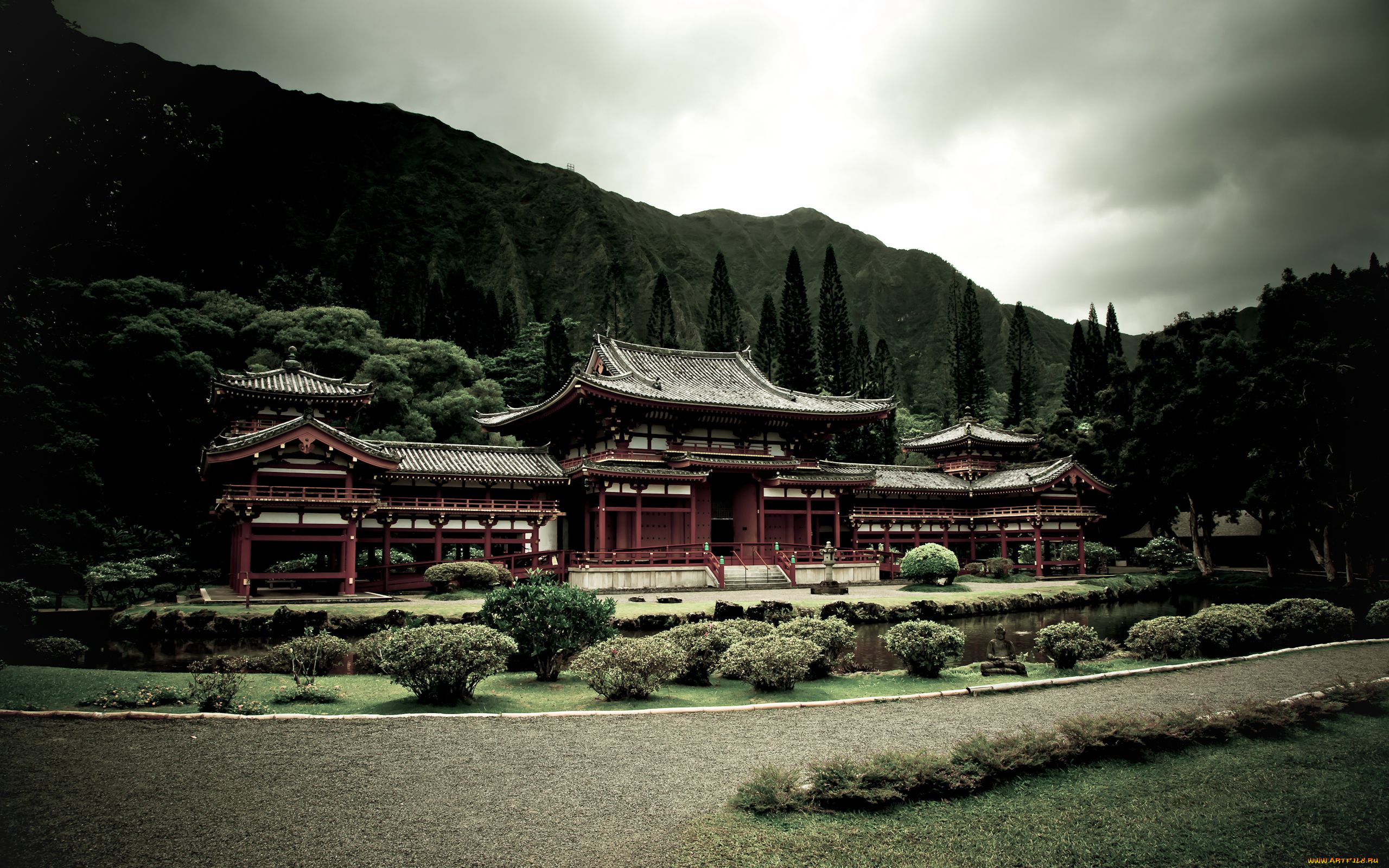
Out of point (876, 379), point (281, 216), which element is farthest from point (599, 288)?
point (876, 379)

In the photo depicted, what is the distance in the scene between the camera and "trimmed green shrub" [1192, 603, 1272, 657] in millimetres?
15219

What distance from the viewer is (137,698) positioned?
1017 centimetres

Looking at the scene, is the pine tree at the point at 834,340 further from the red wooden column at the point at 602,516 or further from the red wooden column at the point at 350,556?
the red wooden column at the point at 350,556

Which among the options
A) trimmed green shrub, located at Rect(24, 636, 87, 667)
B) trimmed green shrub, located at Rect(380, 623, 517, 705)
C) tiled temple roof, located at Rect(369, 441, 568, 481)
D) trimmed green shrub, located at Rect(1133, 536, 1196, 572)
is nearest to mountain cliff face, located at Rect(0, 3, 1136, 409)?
trimmed green shrub, located at Rect(24, 636, 87, 667)

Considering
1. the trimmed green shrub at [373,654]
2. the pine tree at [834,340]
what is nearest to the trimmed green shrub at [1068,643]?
the trimmed green shrub at [373,654]

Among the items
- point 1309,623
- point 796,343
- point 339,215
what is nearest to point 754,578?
point 1309,623

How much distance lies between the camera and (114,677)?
40.1 feet

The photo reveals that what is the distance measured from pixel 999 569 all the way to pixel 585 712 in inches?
1187

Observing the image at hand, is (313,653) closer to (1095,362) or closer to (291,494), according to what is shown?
(291,494)

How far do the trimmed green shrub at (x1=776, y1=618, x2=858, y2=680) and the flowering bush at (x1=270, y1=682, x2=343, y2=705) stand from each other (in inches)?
294

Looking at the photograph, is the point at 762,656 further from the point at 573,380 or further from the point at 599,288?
the point at 599,288

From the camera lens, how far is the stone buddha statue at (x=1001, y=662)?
13.5 meters

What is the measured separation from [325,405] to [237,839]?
25.4 m

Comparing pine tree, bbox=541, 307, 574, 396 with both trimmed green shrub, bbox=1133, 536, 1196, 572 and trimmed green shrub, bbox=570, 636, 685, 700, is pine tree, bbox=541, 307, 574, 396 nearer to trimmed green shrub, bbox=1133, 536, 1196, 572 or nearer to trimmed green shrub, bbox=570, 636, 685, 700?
Result: trimmed green shrub, bbox=1133, 536, 1196, 572
